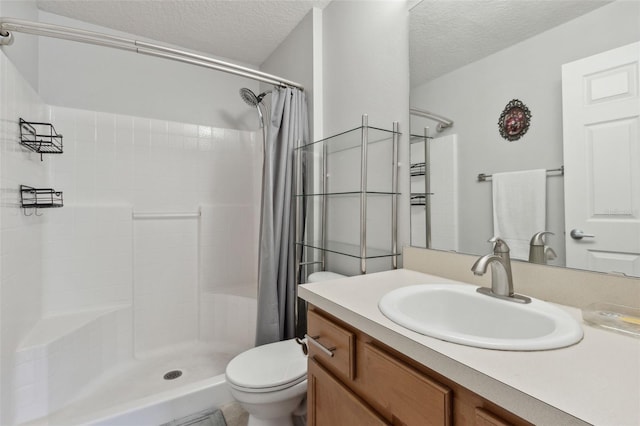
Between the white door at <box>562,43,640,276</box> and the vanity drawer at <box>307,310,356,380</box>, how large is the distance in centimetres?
68

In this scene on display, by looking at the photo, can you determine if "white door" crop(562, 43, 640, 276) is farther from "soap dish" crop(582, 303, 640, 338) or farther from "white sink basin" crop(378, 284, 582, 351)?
"white sink basin" crop(378, 284, 582, 351)

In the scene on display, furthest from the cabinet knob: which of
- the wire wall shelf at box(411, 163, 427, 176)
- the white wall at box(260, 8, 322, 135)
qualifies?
the white wall at box(260, 8, 322, 135)

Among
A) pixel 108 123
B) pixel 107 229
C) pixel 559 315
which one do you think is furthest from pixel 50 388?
pixel 559 315

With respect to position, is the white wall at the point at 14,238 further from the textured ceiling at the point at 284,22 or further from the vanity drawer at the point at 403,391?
the vanity drawer at the point at 403,391

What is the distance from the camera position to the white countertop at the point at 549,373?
0.38 m

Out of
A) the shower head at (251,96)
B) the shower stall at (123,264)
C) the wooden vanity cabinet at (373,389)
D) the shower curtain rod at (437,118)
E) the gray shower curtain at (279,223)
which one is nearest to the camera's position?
the wooden vanity cabinet at (373,389)

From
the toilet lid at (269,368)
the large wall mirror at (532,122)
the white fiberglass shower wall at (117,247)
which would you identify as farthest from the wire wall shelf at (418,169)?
the white fiberglass shower wall at (117,247)

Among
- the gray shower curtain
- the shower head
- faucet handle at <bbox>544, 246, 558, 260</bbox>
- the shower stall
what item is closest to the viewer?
faucet handle at <bbox>544, 246, 558, 260</bbox>

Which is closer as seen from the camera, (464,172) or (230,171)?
(464,172)

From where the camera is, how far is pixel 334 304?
0.82 meters

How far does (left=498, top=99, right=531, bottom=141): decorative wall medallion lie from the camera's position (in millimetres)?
924

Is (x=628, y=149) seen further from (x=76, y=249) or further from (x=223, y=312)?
(x=76, y=249)

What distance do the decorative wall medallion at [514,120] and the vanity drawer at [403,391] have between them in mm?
832

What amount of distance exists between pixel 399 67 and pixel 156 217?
6.56 feet
